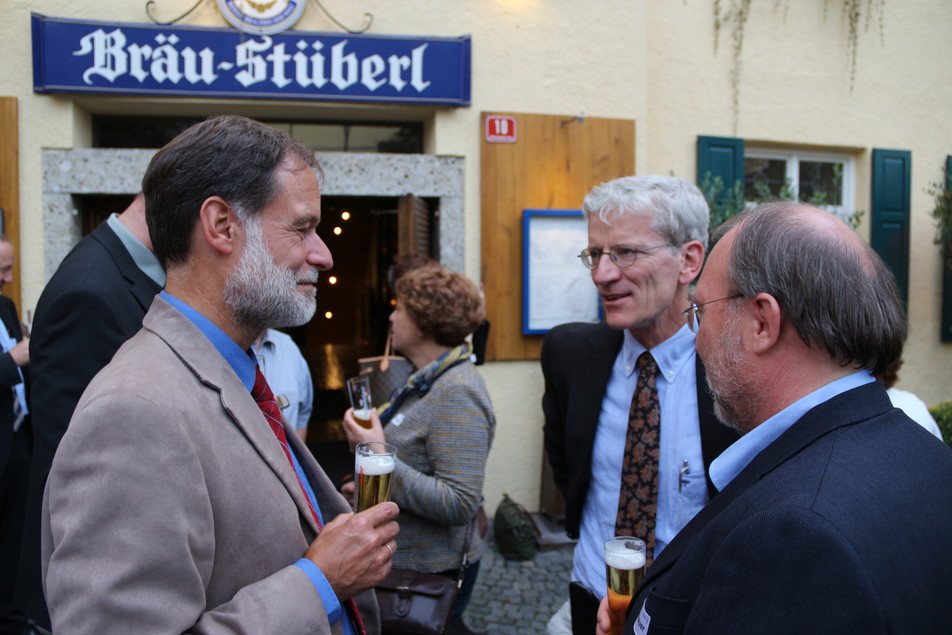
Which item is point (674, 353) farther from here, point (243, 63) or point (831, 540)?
point (243, 63)

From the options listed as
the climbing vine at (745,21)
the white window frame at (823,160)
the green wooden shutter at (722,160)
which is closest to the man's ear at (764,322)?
the green wooden shutter at (722,160)

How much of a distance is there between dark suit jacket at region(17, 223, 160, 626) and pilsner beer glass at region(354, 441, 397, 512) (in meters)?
0.87

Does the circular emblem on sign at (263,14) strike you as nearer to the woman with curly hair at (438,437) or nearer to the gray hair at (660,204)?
the woman with curly hair at (438,437)

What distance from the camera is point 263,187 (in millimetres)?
1420

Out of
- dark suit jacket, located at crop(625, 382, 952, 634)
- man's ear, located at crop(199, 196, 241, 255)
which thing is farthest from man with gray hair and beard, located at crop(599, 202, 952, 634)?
man's ear, located at crop(199, 196, 241, 255)

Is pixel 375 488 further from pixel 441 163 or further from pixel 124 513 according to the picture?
pixel 441 163

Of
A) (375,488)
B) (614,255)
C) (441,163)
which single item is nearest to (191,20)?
(441,163)

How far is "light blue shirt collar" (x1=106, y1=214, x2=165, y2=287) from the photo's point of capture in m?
2.19

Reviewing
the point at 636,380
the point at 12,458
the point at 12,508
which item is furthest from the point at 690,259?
the point at 12,508

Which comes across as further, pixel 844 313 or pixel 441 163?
pixel 441 163

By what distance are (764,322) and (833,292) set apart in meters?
0.13

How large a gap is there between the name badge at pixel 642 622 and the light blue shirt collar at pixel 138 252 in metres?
1.80

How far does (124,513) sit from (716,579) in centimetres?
90

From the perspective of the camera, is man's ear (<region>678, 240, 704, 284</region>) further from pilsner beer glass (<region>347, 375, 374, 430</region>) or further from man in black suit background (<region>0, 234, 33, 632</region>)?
man in black suit background (<region>0, 234, 33, 632</region>)
